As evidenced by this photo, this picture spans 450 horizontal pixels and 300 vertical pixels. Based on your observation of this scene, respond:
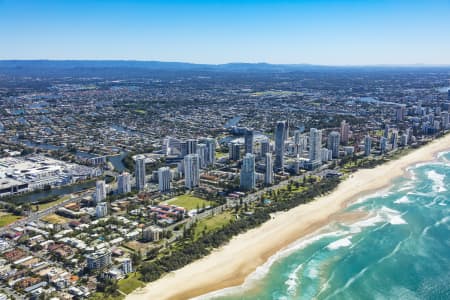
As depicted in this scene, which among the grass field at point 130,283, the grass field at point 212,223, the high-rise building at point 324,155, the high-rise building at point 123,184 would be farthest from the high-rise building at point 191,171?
the grass field at point 130,283

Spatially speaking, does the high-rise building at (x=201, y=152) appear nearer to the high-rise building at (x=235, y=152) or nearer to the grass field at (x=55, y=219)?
the high-rise building at (x=235, y=152)

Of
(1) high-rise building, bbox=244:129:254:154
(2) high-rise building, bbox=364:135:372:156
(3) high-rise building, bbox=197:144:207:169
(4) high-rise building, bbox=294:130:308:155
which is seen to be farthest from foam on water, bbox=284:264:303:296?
(2) high-rise building, bbox=364:135:372:156

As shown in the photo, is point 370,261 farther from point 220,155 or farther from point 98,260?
point 220,155

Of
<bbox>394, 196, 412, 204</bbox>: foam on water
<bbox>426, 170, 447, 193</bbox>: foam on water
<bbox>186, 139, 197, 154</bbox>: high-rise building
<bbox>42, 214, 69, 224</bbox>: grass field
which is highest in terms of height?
<bbox>186, 139, 197, 154</bbox>: high-rise building

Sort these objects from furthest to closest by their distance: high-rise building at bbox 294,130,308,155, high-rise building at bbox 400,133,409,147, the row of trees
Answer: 1. high-rise building at bbox 400,133,409,147
2. high-rise building at bbox 294,130,308,155
3. the row of trees

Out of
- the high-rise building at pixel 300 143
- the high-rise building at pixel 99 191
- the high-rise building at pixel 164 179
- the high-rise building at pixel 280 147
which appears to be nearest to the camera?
the high-rise building at pixel 99 191

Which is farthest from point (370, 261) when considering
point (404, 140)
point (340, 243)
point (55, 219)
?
point (404, 140)

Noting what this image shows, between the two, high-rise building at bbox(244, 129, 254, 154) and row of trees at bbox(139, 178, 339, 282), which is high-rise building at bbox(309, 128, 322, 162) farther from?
row of trees at bbox(139, 178, 339, 282)
